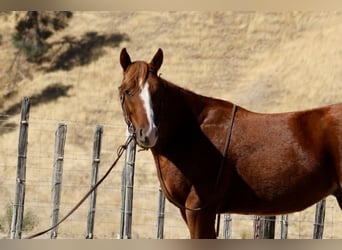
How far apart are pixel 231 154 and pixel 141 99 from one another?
556mm

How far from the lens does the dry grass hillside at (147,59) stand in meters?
13.6

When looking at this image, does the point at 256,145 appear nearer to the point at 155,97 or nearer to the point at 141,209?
the point at 155,97

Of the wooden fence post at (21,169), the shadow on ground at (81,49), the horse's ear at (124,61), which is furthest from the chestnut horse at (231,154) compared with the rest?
the shadow on ground at (81,49)

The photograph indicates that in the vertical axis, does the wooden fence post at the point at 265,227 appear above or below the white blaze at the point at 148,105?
below

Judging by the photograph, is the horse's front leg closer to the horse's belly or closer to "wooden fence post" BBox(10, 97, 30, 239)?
the horse's belly

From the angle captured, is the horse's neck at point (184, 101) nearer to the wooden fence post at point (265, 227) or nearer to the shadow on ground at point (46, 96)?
the wooden fence post at point (265, 227)

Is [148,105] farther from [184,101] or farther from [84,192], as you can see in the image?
[84,192]

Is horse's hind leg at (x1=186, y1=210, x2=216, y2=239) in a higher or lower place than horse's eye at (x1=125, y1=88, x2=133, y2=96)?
lower

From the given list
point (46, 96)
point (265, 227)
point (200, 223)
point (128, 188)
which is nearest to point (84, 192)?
point (46, 96)

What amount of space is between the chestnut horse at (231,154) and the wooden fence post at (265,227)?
5.34ft

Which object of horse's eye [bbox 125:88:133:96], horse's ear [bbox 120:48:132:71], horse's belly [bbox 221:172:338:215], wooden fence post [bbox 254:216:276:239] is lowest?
wooden fence post [bbox 254:216:276:239]

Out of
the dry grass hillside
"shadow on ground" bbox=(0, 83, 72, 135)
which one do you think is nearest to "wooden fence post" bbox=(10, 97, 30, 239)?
the dry grass hillside

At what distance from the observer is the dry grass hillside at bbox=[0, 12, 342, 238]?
13.6 metres

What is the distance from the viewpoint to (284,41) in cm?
1923
